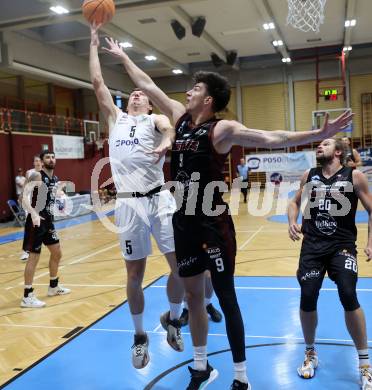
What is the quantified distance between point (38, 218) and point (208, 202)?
11.5ft

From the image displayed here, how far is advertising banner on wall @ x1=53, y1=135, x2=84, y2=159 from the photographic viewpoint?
18578 millimetres

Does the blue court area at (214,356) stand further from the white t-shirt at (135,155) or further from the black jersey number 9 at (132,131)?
the black jersey number 9 at (132,131)

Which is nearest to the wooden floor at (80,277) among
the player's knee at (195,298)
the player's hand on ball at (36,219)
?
the player's hand on ball at (36,219)

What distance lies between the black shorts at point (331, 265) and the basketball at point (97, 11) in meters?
2.94

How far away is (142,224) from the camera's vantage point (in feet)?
12.2

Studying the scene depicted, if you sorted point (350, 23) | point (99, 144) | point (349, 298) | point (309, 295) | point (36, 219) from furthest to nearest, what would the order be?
point (99, 144), point (350, 23), point (36, 219), point (309, 295), point (349, 298)

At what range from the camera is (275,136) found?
2.94 metres

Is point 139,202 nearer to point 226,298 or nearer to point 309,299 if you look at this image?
point 226,298

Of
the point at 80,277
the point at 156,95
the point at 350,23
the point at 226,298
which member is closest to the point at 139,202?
the point at 156,95

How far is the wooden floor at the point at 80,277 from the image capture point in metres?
4.62

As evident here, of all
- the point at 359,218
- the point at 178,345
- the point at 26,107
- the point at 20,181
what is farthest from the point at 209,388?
the point at 26,107

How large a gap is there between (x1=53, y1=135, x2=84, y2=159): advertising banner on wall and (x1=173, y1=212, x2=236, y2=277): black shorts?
53.0 feet

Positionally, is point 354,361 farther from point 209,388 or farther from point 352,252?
point 209,388

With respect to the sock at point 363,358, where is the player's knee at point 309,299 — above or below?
above
